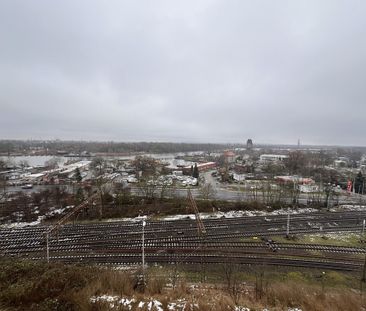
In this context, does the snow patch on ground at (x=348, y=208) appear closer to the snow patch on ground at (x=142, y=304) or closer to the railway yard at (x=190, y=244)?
the railway yard at (x=190, y=244)

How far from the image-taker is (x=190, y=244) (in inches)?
709

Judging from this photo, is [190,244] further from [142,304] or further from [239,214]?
[142,304]

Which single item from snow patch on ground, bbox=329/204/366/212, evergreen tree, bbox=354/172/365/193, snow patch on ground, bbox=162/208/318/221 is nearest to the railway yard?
snow patch on ground, bbox=162/208/318/221

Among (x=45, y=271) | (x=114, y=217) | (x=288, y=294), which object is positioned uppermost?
(x=45, y=271)

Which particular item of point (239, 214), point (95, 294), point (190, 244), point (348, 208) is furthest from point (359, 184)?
point (95, 294)

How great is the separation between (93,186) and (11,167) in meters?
40.0

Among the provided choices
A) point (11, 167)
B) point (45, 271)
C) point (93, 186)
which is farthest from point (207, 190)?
point (11, 167)

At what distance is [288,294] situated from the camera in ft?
28.7

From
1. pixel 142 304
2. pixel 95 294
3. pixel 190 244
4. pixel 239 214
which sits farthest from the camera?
pixel 239 214

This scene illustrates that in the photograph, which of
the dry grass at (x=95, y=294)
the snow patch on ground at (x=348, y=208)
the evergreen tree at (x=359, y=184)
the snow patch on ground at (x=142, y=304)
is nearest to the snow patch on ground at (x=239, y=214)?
the snow patch on ground at (x=348, y=208)

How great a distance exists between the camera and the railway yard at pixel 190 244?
15469 mm

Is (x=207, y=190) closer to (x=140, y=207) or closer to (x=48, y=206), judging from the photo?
(x=140, y=207)

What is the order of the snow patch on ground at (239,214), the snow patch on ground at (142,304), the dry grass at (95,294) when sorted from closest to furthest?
the dry grass at (95,294) < the snow patch on ground at (142,304) < the snow patch on ground at (239,214)

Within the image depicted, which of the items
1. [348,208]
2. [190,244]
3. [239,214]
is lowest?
[348,208]
